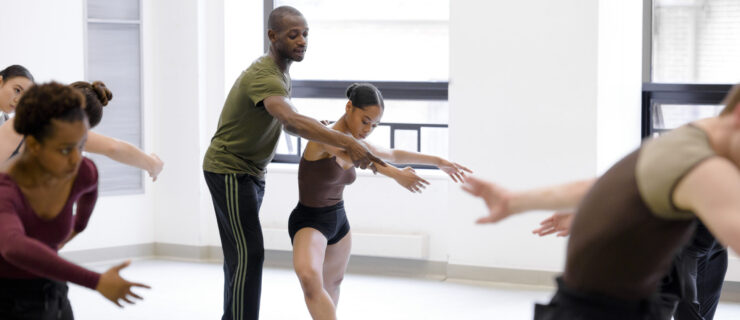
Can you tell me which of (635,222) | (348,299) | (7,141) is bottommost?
(348,299)

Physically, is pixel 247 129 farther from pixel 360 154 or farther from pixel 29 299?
pixel 29 299

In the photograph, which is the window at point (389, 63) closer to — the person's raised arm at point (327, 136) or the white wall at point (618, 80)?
the white wall at point (618, 80)

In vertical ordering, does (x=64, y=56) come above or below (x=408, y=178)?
above

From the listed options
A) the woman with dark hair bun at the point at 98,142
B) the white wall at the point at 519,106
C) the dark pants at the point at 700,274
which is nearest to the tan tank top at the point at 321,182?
the woman with dark hair bun at the point at 98,142

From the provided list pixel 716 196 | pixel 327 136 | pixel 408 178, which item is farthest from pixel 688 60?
pixel 716 196

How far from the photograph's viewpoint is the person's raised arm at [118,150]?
103 inches

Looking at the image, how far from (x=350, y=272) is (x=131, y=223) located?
5.20 ft

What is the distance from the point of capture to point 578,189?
1930 mm

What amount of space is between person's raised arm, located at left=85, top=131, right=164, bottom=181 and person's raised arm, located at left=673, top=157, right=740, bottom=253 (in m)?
1.72

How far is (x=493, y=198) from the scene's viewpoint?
1973 mm

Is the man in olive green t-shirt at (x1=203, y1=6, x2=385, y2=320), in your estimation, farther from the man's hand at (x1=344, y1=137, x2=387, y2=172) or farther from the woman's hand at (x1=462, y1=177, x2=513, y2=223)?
the woman's hand at (x1=462, y1=177, x2=513, y2=223)

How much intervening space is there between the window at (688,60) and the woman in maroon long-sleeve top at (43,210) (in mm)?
4340

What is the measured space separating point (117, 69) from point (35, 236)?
13.4ft

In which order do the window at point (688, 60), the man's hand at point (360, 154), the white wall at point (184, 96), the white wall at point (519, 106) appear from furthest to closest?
the white wall at point (184, 96)
the window at point (688, 60)
the white wall at point (519, 106)
the man's hand at point (360, 154)
